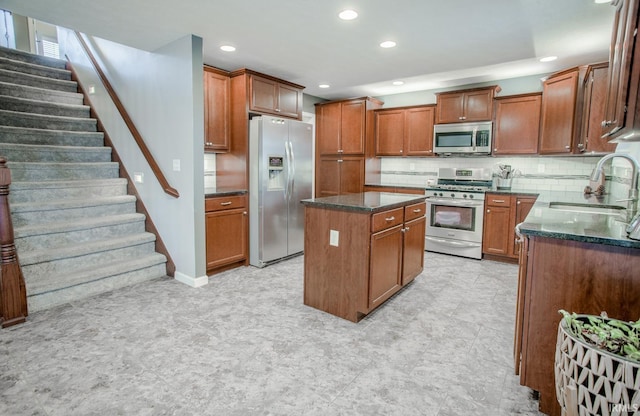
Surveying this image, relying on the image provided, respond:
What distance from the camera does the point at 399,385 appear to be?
189 centimetres

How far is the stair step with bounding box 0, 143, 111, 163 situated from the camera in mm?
3619

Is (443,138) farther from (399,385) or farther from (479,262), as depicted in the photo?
(399,385)

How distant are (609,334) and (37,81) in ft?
20.5

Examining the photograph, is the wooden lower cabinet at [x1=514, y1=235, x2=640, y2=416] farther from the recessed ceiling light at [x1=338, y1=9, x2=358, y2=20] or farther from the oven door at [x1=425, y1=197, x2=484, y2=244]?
the oven door at [x1=425, y1=197, x2=484, y2=244]

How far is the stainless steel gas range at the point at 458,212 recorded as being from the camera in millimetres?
4516

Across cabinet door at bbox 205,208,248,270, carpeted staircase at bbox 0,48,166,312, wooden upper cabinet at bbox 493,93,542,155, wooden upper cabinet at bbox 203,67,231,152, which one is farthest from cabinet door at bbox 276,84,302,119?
wooden upper cabinet at bbox 493,93,542,155

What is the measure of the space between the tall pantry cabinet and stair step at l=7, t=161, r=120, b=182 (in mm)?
3219

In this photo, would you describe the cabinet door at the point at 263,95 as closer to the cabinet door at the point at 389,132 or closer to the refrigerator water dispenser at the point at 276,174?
the refrigerator water dispenser at the point at 276,174

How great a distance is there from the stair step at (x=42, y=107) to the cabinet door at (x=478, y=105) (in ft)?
17.5

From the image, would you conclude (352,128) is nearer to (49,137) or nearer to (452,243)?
(452,243)

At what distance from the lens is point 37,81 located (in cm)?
449

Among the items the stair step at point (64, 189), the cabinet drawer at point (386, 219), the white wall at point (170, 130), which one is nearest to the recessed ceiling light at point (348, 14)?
the white wall at point (170, 130)

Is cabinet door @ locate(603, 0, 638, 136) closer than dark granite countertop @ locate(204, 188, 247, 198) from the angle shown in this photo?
Yes

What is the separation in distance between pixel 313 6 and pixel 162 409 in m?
2.78
